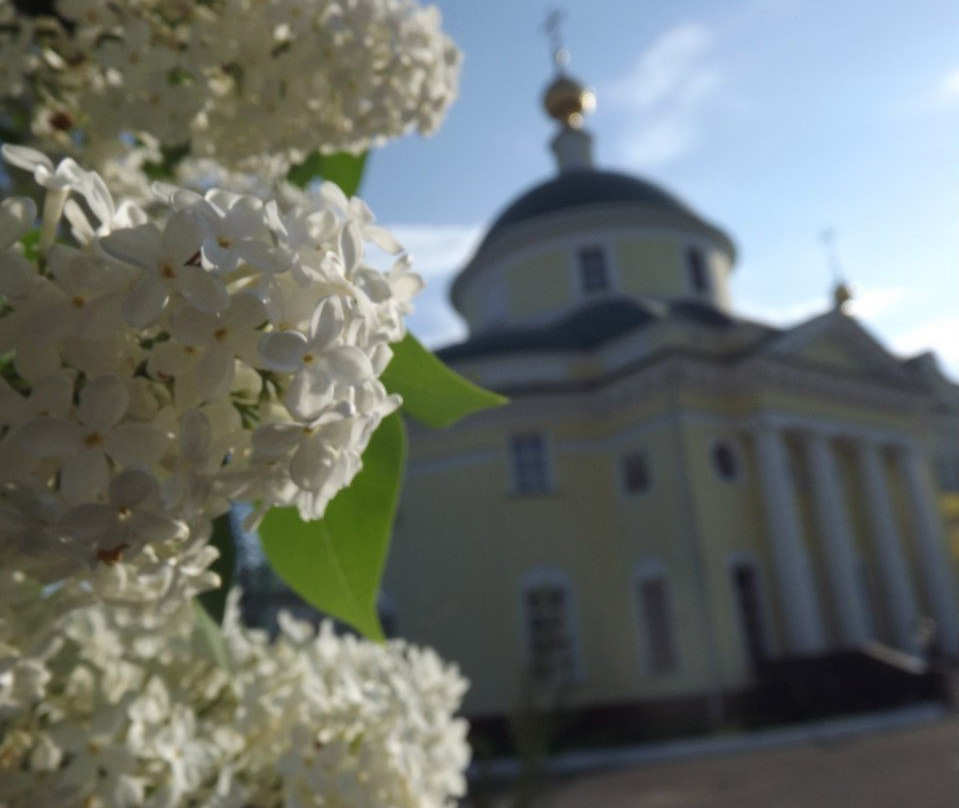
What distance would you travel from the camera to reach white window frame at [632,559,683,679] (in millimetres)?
16672

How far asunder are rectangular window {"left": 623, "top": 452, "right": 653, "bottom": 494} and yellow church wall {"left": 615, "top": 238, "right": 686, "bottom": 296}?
16.4 feet

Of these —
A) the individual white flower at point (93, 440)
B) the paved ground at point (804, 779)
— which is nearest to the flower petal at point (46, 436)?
the individual white flower at point (93, 440)

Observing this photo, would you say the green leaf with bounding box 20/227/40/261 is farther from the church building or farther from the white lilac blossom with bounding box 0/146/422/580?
the church building

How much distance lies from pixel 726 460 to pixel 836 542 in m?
2.83

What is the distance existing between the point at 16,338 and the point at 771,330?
19.4 m

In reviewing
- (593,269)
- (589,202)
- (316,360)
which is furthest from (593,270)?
(316,360)

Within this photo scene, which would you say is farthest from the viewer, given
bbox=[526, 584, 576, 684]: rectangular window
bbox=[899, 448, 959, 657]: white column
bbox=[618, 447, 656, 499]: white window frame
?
bbox=[899, 448, 959, 657]: white column

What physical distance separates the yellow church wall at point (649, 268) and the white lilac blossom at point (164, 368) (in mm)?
21258

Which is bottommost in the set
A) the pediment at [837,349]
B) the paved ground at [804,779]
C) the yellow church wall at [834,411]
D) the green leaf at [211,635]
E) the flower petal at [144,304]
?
the paved ground at [804,779]

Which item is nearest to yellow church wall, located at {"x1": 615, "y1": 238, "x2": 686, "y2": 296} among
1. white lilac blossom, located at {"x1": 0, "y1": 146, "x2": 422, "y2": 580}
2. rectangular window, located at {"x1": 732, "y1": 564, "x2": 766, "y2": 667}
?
rectangular window, located at {"x1": 732, "y1": 564, "x2": 766, "y2": 667}

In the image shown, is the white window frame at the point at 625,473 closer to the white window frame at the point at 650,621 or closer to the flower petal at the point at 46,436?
the white window frame at the point at 650,621

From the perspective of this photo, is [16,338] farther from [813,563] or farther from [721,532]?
[813,563]

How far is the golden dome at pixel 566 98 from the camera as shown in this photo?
23761 millimetres

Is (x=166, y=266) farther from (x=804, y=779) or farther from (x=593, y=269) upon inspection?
(x=593, y=269)
